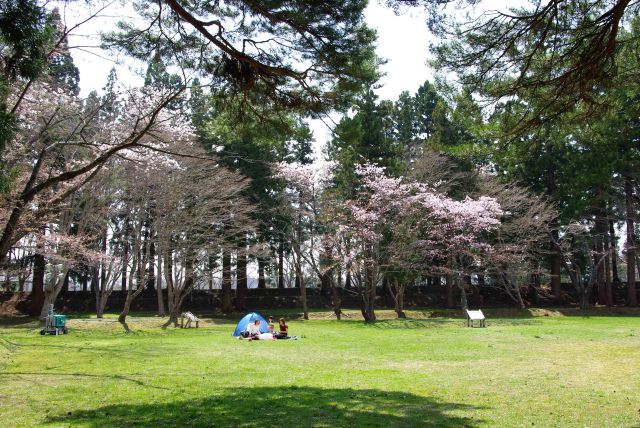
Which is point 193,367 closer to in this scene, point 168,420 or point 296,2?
point 168,420

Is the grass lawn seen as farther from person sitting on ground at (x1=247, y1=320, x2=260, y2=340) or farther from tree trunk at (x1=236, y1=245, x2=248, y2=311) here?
tree trunk at (x1=236, y1=245, x2=248, y2=311)

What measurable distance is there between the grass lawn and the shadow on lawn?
1 centimetres

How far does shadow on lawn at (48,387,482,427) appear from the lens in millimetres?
5598

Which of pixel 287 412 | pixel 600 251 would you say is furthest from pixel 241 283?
pixel 287 412

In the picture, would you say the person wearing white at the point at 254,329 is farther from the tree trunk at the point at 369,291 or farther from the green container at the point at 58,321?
the tree trunk at the point at 369,291

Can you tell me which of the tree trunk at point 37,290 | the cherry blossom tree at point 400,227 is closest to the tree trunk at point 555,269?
the cherry blossom tree at point 400,227

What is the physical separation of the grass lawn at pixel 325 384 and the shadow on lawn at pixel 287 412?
0.01 meters

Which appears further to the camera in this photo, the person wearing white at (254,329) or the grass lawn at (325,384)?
the person wearing white at (254,329)

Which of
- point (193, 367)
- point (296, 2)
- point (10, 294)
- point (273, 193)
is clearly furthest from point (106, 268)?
point (296, 2)

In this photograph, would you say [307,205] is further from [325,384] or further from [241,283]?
[325,384]

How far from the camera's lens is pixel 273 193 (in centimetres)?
3281

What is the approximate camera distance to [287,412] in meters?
6.07

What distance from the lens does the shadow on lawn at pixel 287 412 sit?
560cm

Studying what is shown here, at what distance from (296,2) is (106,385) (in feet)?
20.1
